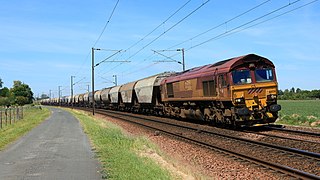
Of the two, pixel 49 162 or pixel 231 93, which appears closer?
pixel 49 162

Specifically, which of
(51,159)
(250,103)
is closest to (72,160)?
(51,159)

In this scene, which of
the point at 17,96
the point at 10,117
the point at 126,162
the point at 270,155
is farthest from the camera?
the point at 17,96

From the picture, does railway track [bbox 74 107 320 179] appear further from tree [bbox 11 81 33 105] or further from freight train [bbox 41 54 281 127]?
tree [bbox 11 81 33 105]

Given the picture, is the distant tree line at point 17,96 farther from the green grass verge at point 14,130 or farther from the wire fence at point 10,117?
the green grass verge at point 14,130

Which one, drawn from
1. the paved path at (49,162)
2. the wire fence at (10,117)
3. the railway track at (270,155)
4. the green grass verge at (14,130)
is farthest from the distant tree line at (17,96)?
the railway track at (270,155)

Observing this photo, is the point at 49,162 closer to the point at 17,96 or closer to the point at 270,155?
the point at 270,155

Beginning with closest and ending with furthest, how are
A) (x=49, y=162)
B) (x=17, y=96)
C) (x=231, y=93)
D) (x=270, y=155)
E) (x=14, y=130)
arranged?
(x=49, y=162) → (x=270, y=155) → (x=231, y=93) → (x=14, y=130) → (x=17, y=96)

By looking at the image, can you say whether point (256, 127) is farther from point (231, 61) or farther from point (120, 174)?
point (120, 174)

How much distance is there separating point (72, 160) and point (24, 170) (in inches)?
67.0

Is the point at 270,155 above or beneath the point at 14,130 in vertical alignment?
beneath

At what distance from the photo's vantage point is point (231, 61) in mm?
19359

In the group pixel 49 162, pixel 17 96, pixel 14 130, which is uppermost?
pixel 17 96

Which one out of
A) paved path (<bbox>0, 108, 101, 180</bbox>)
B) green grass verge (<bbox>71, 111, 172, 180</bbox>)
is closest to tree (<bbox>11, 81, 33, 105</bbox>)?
paved path (<bbox>0, 108, 101, 180</bbox>)

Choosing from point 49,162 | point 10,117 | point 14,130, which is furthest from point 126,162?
point 10,117
